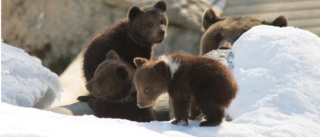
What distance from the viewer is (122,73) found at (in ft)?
20.6

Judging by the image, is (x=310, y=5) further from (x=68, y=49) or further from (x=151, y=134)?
(x=151, y=134)

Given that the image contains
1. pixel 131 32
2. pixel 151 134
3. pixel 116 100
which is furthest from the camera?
pixel 131 32

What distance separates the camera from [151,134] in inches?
160

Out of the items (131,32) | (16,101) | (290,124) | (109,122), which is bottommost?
(290,124)

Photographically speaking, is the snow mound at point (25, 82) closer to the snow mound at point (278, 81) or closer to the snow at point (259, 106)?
the snow at point (259, 106)

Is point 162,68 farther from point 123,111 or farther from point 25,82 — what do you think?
point 123,111

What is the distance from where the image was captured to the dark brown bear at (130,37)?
7074 millimetres

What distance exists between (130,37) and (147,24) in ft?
0.92

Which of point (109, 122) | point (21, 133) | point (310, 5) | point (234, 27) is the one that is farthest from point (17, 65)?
point (310, 5)

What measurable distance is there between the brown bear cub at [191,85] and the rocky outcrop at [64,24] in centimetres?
575

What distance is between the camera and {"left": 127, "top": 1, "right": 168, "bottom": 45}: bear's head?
715cm

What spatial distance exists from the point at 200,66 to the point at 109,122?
84cm

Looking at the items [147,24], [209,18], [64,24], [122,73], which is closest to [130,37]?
[147,24]

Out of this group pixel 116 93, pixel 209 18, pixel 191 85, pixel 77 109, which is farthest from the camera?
pixel 209 18
